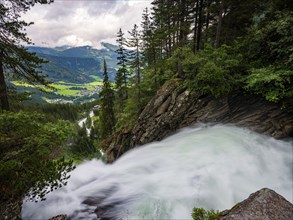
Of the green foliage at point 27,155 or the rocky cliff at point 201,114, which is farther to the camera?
the rocky cliff at point 201,114

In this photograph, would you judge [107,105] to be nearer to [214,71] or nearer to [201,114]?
[201,114]

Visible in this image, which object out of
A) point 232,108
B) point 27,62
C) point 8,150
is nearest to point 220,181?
point 232,108

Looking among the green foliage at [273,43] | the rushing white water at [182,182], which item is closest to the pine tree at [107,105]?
the green foliage at [273,43]

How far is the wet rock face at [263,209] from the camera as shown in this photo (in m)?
3.91

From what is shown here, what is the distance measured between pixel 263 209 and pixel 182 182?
13.1 feet

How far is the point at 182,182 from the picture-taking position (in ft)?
25.7

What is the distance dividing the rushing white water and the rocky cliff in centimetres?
117

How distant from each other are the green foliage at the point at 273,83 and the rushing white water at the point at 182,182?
7.99 feet

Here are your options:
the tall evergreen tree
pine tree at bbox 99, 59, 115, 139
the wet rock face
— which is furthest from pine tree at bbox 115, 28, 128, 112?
the wet rock face

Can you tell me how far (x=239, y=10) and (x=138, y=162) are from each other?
19.9m

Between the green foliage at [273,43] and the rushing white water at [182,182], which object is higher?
the green foliage at [273,43]

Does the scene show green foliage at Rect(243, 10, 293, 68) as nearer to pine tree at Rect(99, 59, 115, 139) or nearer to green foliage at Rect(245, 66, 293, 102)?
green foliage at Rect(245, 66, 293, 102)

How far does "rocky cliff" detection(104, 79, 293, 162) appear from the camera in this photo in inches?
442

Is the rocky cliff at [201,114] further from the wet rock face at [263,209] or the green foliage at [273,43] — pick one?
the wet rock face at [263,209]
